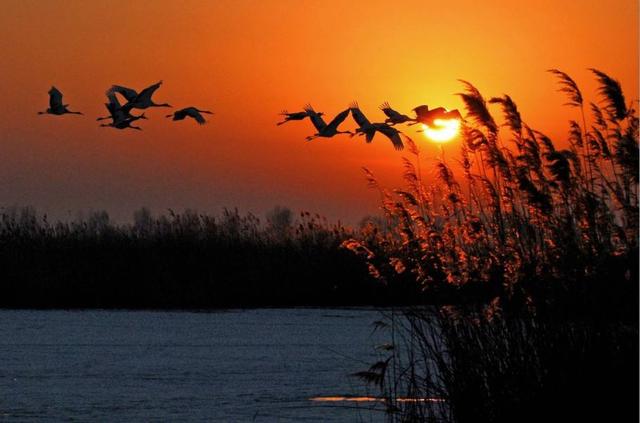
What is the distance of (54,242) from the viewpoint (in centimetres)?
1727

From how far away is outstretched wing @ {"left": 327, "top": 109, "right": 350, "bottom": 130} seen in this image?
415 inches

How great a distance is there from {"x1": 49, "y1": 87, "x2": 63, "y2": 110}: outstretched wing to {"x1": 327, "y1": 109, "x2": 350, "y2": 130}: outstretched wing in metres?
3.39

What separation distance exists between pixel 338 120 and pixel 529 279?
17.2 ft

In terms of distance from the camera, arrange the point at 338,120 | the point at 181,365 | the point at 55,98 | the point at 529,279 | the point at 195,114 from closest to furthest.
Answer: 1. the point at 529,279
2. the point at 181,365
3. the point at 338,120
4. the point at 195,114
5. the point at 55,98

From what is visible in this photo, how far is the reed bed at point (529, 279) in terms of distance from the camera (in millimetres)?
5195

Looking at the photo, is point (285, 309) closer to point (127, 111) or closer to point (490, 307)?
point (127, 111)

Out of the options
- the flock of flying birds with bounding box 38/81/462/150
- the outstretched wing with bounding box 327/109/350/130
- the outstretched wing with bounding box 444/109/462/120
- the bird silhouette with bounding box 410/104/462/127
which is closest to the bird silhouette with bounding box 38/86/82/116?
→ the flock of flying birds with bounding box 38/81/462/150

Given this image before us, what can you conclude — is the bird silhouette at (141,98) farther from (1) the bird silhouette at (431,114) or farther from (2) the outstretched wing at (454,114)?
(2) the outstretched wing at (454,114)

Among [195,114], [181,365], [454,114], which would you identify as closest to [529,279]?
[454,114]

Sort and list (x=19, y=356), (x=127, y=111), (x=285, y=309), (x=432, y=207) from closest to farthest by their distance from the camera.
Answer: (x=432, y=207)
(x=19, y=356)
(x=127, y=111)
(x=285, y=309)

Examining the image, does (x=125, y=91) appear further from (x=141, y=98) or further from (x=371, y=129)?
(x=371, y=129)

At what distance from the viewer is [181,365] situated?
362 inches

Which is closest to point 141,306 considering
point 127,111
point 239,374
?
point 127,111

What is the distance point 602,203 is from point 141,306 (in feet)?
34.6
